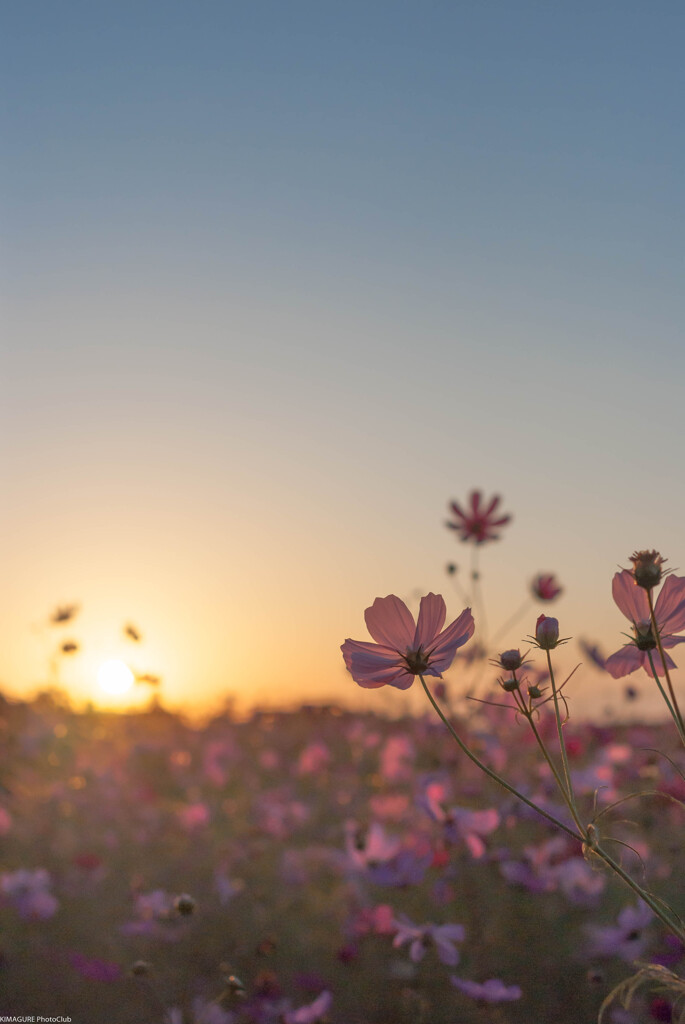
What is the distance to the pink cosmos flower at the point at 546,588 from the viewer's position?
2359 mm

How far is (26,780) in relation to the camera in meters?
3.95

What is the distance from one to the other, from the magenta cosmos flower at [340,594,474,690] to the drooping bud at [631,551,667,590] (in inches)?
9.5

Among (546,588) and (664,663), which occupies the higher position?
(546,588)

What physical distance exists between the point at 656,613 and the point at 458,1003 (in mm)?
1482

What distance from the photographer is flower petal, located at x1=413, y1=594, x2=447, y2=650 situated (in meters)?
1.00

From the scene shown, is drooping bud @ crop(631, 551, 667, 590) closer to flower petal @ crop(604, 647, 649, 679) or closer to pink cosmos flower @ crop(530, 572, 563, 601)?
flower petal @ crop(604, 647, 649, 679)

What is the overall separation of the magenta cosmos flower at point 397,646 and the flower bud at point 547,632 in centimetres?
11

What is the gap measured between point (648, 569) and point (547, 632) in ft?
0.44

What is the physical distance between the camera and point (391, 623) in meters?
1.00

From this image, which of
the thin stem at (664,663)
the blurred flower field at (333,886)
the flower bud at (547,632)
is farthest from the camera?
the blurred flower field at (333,886)

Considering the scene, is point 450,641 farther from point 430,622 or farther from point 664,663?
point 664,663

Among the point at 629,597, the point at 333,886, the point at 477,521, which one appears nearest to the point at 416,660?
the point at 629,597

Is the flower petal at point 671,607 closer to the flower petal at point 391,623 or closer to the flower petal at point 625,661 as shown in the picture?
the flower petal at point 625,661

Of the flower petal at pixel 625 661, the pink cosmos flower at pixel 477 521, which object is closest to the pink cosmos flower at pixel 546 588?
the pink cosmos flower at pixel 477 521
